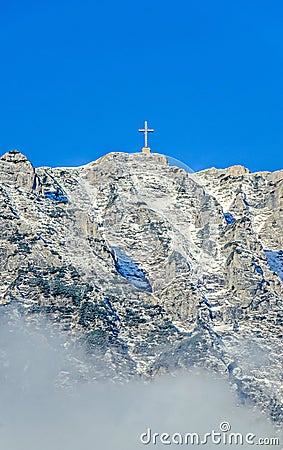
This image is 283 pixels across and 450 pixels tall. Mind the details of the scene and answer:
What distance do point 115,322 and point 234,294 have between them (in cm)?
1601

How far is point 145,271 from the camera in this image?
7165 inches

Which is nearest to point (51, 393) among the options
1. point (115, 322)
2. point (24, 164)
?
point (115, 322)

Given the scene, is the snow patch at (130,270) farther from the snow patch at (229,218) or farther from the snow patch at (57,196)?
the snow patch at (229,218)

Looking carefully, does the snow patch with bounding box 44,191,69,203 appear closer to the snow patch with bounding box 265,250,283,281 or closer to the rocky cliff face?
the rocky cliff face

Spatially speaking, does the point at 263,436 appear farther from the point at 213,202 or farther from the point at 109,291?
the point at 213,202

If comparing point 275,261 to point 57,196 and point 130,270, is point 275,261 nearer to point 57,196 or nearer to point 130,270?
point 130,270

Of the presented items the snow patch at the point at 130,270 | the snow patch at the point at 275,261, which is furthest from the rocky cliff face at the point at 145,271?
the snow patch at the point at 275,261

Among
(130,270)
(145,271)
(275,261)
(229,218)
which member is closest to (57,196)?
(130,270)

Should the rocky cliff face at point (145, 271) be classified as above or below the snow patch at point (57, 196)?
below

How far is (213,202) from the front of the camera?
195375 millimetres

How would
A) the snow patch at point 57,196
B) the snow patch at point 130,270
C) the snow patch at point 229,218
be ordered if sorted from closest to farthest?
the snow patch at point 130,270
the snow patch at point 57,196
the snow patch at point 229,218

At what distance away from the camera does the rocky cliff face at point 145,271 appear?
16738 cm

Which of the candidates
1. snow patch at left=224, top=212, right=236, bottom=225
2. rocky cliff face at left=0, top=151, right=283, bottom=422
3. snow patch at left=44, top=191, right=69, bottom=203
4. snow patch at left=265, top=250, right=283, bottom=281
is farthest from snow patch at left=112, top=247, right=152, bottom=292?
snow patch at left=265, top=250, right=283, bottom=281

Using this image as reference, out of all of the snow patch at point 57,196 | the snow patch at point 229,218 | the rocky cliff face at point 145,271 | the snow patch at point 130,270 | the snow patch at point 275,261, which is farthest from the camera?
the snow patch at point 229,218
